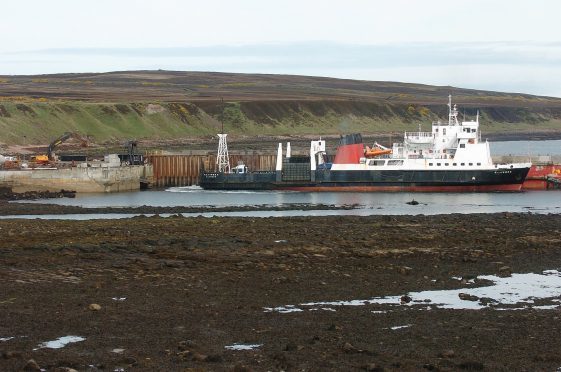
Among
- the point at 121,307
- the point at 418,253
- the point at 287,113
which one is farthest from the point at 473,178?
the point at 287,113

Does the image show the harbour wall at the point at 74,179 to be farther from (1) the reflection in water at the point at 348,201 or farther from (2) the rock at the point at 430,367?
(2) the rock at the point at 430,367

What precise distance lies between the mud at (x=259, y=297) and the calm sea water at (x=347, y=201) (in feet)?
44.4

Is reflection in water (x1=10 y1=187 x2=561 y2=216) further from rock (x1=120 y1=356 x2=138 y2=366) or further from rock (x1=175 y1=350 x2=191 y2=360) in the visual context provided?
rock (x1=120 y1=356 x2=138 y2=366)

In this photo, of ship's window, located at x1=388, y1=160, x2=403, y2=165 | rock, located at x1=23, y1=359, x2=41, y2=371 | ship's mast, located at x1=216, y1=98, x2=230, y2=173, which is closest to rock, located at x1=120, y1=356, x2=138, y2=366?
rock, located at x1=23, y1=359, x2=41, y2=371

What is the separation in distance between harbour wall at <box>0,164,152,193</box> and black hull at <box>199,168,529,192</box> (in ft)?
20.4

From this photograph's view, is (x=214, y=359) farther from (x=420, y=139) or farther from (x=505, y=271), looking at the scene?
(x=420, y=139)

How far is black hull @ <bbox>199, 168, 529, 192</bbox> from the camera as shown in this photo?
239 ft

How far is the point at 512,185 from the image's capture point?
240 ft

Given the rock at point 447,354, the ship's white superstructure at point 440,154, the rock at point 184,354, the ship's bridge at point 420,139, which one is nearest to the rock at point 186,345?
the rock at point 184,354

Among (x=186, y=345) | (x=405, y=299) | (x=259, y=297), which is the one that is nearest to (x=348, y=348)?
(x=186, y=345)

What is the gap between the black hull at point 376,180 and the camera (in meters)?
72.8

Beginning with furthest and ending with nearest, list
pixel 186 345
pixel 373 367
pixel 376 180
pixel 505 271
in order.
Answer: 1. pixel 376 180
2. pixel 505 271
3. pixel 186 345
4. pixel 373 367

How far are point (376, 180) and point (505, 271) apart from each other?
44.2m

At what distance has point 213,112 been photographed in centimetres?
12800
